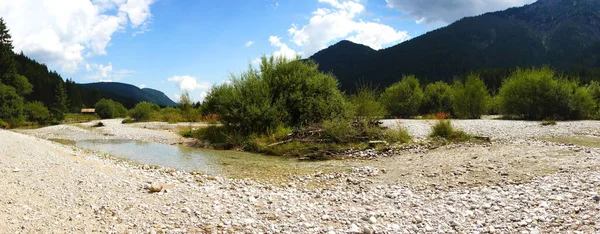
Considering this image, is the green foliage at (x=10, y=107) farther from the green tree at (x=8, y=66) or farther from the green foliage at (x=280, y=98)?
the green foliage at (x=280, y=98)

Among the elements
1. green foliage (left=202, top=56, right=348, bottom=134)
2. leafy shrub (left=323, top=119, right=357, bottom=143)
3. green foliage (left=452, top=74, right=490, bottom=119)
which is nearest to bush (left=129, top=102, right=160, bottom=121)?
green foliage (left=202, top=56, right=348, bottom=134)

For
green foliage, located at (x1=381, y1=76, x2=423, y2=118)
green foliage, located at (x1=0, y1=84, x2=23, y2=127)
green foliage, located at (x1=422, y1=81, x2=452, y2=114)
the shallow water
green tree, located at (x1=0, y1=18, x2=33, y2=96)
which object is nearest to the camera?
the shallow water

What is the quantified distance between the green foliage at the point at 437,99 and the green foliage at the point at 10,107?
6035cm

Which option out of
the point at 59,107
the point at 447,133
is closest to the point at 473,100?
the point at 447,133

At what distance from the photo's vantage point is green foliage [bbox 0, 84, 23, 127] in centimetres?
5522

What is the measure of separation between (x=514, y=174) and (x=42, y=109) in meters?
77.8

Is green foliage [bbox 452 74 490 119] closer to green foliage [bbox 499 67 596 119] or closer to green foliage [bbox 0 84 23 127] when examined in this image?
green foliage [bbox 499 67 596 119]

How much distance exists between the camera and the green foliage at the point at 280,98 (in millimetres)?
21266

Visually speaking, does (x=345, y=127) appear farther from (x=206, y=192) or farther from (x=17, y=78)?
(x=17, y=78)

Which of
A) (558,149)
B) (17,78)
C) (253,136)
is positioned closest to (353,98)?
(253,136)

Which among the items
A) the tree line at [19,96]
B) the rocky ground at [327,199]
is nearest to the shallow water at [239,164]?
the rocky ground at [327,199]

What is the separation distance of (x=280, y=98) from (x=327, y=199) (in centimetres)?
1444

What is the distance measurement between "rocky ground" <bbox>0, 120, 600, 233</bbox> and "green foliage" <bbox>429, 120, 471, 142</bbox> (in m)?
5.10

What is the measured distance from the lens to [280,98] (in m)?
22.1
